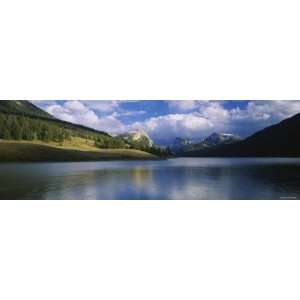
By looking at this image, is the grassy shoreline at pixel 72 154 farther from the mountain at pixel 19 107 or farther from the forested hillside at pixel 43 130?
the mountain at pixel 19 107

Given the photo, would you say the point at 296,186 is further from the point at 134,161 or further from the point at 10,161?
the point at 10,161

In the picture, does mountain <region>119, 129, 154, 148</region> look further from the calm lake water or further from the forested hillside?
the calm lake water

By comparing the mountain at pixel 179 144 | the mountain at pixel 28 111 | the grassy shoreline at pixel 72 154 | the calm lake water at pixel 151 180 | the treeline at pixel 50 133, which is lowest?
the calm lake water at pixel 151 180

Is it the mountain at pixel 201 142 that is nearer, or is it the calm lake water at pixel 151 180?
the calm lake water at pixel 151 180

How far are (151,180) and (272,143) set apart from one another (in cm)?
896

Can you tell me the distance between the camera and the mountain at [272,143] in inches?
516

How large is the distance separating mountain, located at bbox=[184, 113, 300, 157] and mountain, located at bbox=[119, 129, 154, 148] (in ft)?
5.94

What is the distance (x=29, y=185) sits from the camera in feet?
37.2

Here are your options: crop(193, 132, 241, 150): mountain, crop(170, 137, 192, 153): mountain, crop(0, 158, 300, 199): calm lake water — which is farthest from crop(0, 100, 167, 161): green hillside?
crop(193, 132, 241, 150): mountain

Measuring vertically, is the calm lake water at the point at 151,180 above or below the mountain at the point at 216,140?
below

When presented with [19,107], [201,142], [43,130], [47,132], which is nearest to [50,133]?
[47,132]

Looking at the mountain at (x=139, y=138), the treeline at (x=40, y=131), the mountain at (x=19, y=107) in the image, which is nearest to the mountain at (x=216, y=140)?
the mountain at (x=139, y=138)

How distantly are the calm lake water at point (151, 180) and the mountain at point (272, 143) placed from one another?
2.04ft

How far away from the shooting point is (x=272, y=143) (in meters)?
17.8
